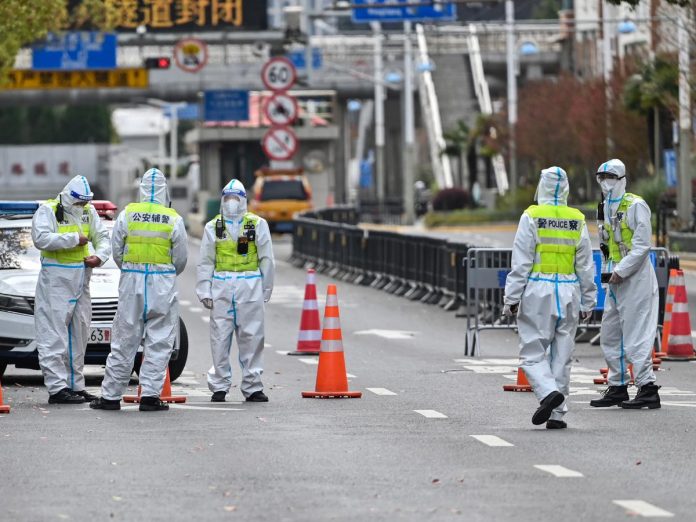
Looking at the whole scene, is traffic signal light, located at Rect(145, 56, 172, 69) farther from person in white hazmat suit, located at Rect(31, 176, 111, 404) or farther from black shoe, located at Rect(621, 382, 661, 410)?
black shoe, located at Rect(621, 382, 661, 410)

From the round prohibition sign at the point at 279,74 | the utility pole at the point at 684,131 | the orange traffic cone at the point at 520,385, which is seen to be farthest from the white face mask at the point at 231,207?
the round prohibition sign at the point at 279,74

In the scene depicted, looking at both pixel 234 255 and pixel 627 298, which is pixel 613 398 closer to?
pixel 627 298

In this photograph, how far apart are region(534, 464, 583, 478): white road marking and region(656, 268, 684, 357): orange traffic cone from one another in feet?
29.6

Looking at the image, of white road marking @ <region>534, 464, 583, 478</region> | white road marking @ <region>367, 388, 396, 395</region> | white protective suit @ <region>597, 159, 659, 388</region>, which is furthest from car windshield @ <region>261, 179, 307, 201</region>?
white road marking @ <region>534, 464, 583, 478</region>

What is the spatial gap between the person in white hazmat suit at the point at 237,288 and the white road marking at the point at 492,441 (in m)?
3.03

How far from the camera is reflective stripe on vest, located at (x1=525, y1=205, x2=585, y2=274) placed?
1442cm

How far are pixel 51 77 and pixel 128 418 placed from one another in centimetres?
4056

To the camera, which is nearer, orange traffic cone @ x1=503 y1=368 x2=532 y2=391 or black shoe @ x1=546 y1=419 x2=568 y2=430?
black shoe @ x1=546 y1=419 x2=568 y2=430

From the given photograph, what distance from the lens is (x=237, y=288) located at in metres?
16.2

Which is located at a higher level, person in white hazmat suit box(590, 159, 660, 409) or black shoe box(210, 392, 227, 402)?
person in white hazmat suit box(590, 159, 660, 409)

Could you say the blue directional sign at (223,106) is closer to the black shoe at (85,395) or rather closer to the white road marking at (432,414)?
the black shoe at (85,395)

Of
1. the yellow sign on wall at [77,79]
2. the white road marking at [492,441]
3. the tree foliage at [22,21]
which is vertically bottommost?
the white road marking at [492,441]

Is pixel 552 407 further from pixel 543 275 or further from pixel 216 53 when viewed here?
A: pixel 216 53

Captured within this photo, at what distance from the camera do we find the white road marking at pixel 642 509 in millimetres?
10000
